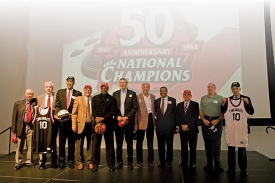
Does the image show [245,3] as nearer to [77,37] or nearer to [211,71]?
[211,71]

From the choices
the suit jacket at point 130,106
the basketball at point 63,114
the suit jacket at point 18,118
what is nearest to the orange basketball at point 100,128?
the suit jacket at point 130,106

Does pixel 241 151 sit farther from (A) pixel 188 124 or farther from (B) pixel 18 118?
(B) pixel 18 118

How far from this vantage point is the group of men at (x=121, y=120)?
12.0ft

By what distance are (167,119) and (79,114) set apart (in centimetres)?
147

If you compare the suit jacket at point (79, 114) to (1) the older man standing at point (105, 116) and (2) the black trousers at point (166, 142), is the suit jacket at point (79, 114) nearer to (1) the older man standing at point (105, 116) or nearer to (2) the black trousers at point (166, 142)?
(1) the older man standing at point (105, 116)

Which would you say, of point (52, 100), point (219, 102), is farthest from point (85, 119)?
point (219, 102)

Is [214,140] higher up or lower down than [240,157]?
higher up

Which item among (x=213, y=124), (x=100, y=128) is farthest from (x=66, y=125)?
(x=213, y=124)

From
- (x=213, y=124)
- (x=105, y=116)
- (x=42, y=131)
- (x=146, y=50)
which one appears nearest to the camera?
(x=105, y=116)

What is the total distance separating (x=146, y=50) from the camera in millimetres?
5621

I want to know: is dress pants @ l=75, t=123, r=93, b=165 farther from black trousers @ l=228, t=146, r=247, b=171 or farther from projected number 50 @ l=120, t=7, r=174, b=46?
projected number 50 @ l=120, t=7, r=174, b=46

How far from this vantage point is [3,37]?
5.85 m

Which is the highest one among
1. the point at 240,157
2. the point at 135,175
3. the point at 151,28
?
the point at 151,28

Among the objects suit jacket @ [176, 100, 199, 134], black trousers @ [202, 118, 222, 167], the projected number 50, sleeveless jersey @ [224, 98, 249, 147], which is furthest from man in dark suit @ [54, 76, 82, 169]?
sleeveless jersey @ [224, 98, 249, 147]
